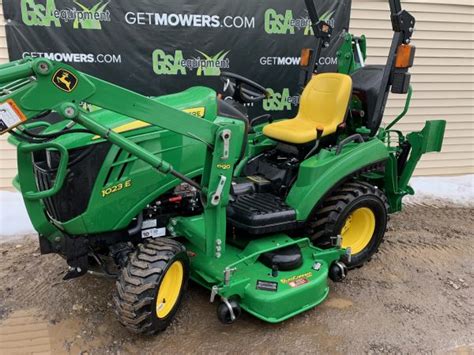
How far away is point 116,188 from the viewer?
105 inches

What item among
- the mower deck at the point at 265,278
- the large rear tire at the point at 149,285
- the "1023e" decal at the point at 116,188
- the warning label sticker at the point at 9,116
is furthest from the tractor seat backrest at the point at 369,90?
the warning label sticker at the point at 9,116

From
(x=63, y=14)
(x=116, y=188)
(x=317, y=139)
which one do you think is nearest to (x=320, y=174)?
(x=317, y=139)

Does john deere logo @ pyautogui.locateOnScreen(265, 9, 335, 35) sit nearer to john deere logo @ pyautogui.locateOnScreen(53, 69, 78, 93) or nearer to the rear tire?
the rear tire

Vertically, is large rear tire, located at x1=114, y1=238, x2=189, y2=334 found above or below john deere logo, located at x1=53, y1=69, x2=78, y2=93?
below

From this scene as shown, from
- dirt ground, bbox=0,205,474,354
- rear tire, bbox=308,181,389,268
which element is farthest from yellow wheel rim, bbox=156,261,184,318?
rear tire, bbox=308,181,389,268

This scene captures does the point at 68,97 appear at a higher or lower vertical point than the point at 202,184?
higher

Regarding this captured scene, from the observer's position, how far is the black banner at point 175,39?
438 cm

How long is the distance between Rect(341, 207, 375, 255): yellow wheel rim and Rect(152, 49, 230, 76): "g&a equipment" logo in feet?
7.45

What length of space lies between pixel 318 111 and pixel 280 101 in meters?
1.60

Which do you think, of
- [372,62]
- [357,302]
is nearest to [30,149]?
[357,302]

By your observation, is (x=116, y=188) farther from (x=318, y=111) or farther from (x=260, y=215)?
(x=318, y=111)

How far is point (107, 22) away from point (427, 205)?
4183 millimetres

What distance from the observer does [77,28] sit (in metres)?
4.45

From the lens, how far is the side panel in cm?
332
